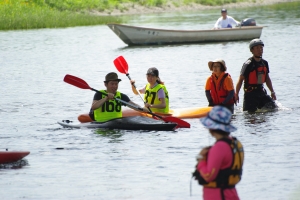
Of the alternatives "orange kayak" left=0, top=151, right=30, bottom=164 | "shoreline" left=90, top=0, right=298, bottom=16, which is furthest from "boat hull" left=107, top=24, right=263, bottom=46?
"shoreline" left=90, top=0, right=298, bottom=16

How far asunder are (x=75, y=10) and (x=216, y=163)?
44.6m

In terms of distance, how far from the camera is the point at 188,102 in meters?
15.9

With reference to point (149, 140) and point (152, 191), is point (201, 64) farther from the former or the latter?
point (152, 191)

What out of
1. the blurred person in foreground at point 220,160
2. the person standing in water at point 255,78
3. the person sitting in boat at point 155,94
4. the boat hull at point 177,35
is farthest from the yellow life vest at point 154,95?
the boat hull at point 177,35

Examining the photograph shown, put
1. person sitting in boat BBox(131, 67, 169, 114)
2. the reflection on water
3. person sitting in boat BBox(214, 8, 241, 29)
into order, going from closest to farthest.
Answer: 1. the reflection on water
2. person sitting in boat BBox(131, 67, 169, 114)
3. person sitting in boat BBox(214, 8, 241, 29)

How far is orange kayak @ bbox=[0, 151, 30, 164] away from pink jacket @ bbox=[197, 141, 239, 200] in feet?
15.2

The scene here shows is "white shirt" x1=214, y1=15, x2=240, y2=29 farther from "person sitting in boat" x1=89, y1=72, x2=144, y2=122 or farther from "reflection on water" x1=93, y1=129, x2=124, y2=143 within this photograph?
"reflection on water" x1=93, y1=129, x2=124, y2=143

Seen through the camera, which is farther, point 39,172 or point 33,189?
point 39,172

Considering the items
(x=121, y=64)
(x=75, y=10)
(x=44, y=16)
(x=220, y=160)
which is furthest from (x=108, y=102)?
(x=75, y=10)

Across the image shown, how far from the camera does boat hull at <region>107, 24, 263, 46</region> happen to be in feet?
92.6

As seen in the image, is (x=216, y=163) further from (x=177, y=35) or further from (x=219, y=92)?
(x=177, y=35)

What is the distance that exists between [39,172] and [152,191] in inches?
71.3

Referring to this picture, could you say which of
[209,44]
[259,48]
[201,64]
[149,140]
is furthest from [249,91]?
[209,44]

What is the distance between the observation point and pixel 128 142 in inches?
452
